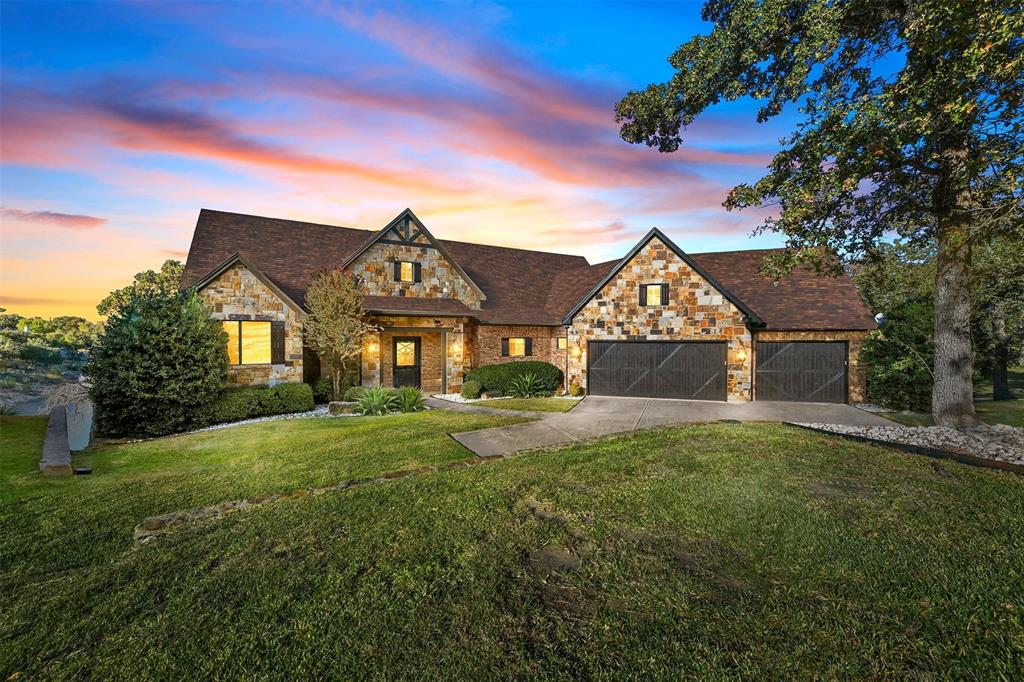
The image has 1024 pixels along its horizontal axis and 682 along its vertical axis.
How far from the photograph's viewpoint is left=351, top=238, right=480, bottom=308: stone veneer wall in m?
17.7

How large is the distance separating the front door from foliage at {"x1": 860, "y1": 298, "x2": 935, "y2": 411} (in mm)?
15736

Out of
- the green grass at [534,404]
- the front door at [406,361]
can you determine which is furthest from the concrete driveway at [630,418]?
the front door at [406,361]

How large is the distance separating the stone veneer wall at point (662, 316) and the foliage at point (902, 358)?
3.53m

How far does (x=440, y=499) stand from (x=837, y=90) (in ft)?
37.6

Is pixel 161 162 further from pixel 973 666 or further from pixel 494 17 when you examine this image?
pixel 973 666

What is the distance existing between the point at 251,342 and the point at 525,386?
9550 millimetres

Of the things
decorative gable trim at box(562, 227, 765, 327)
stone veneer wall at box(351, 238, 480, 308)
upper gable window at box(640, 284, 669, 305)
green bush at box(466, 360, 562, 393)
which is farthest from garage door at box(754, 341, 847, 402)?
stone veneer wall at box(351, 238, 480, 308)

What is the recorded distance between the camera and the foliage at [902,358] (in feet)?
41.5

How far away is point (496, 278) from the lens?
2200 cm

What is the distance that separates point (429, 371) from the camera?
1889 cm

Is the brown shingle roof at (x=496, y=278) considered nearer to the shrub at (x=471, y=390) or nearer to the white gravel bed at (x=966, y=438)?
the shrub at (x=471, y=390)

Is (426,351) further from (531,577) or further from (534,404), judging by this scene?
(531,577)

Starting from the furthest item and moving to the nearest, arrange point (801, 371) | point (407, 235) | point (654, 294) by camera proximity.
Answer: point (407, 235)
point (654, 294)
point (801, 371)

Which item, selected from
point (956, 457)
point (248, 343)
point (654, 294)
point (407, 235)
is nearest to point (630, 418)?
point (956, 457)
